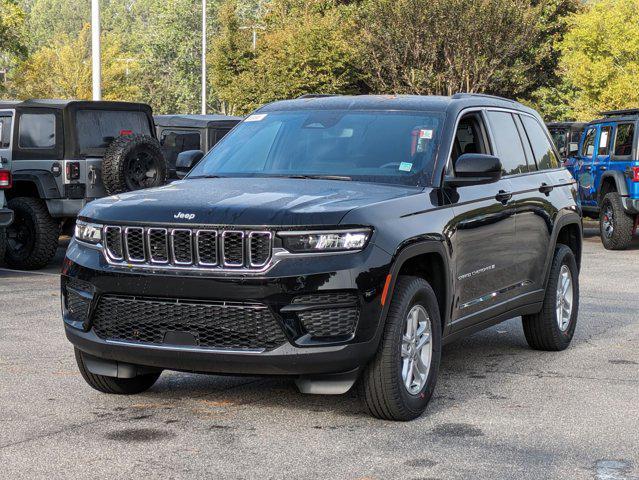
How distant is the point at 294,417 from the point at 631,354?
3.25 metres

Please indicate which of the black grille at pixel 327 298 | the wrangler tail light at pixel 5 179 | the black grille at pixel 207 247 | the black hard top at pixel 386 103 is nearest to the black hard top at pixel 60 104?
the wrangler tail light at pixel 5 179

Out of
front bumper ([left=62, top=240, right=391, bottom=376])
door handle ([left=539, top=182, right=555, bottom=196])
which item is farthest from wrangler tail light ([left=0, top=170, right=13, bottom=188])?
front bumper ([left=62, top=240, right=391, bottom=376])

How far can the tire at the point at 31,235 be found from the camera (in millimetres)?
14211

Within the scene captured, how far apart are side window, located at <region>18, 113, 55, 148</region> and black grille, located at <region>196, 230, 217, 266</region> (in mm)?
9067

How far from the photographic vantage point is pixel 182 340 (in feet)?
19.2

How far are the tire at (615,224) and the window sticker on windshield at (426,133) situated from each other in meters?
11.7

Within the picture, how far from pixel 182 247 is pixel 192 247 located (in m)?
0.06

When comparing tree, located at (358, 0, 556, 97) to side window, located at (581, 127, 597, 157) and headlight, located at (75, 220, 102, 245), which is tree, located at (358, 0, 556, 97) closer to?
side window, located at (581, 127, 597, 157)

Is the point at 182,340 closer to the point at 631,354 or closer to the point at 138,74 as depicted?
the point at 631,354

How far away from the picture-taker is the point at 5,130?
14695 millimetres

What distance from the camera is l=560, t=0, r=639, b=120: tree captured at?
33.5m

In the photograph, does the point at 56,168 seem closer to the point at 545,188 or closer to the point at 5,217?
the point at 5,217

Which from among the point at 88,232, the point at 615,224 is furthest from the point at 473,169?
the point at 615,224

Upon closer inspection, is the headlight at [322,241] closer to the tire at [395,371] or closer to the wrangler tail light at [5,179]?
the tire at [395,371]
